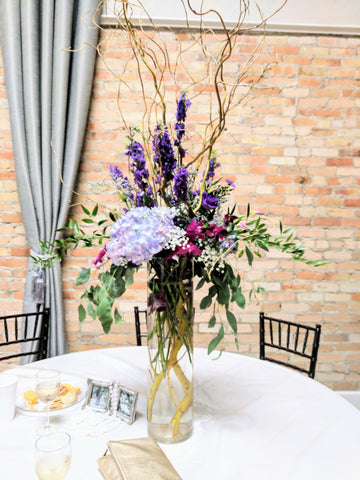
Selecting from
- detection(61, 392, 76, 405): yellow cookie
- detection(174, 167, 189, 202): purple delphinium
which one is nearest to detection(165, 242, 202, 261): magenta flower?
detection(174, 167, 189, 202): purple delphinium

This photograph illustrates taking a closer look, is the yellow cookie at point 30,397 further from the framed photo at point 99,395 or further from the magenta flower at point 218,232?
the magenta flower at point 218,232

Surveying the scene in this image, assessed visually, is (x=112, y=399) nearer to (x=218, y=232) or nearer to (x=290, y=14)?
(x=218, y=232)

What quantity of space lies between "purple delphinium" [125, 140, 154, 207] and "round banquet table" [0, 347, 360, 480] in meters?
0.61

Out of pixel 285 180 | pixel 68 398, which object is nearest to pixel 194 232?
pixel 68 398

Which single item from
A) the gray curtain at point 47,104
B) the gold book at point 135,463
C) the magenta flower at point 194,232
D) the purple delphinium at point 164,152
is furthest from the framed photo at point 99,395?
the gray curtain at point 47,104

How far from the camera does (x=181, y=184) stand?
99cm

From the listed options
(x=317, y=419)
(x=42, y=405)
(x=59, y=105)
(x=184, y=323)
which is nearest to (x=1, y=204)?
(x=59, y=105)

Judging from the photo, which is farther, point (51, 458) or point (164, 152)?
point (164, 152)

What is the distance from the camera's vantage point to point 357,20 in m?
2.44

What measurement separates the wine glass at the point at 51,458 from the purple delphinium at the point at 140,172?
22.1 inches

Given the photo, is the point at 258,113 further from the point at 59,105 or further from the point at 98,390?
the point at 98,390

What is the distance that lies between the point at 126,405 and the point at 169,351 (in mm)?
246

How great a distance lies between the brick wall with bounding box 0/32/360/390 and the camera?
245 cm

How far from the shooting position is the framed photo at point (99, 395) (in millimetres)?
1178
